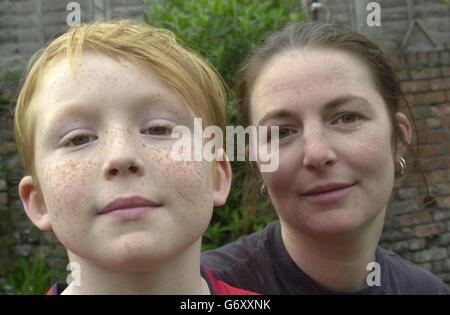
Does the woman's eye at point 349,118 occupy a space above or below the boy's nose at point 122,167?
above

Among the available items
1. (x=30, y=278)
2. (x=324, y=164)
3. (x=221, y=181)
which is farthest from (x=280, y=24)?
(x=30, y=278)

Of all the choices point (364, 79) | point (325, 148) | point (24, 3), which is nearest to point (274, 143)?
point (325, 148)

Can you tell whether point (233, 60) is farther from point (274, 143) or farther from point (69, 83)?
point (69, 83)

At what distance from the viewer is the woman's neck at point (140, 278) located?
1.04 m

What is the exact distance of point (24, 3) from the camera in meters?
3.48

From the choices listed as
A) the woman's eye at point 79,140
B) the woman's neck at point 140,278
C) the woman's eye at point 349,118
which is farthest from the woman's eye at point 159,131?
the woman's eye at point 349,118

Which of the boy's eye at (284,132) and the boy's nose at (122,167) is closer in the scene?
the boy's nose at (122,167)

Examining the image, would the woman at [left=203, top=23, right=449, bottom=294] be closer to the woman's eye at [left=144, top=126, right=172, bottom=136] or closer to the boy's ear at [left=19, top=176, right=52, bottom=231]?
Result: the woman's eye at [left=144, top=126, right=172, bottom=136]

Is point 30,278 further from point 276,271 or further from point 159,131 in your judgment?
point 159,131

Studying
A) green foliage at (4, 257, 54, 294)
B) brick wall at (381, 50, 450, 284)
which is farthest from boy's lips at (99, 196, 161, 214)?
brick wall at (381, 50, 450, 284)

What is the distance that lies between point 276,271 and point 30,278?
1909 mm

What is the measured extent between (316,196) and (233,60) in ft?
4.59

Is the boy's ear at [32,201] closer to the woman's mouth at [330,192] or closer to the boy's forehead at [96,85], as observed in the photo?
the boy's forehead at [96,85]

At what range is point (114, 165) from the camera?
3.13 ft
